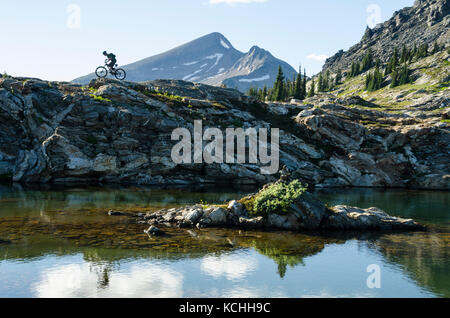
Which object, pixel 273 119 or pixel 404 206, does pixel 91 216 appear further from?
pixel 273 119

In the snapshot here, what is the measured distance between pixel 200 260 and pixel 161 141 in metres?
47.1

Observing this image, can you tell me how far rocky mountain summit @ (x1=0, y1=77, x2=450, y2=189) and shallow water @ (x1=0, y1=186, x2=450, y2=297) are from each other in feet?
91.3

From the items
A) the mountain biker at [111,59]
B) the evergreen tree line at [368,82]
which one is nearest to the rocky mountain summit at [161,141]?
the mountain biker at [111,59]

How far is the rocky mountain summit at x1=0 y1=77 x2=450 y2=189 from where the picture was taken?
58.8 m

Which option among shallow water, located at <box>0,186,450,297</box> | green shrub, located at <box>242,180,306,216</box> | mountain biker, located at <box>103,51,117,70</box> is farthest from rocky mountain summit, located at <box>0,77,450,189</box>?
green shrub, located at <box>242,180,306,216</box>

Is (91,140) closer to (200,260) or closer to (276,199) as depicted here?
(276,199)

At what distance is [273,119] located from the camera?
8181 cm

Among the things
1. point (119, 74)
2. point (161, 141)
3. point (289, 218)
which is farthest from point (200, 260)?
point (119, 74)

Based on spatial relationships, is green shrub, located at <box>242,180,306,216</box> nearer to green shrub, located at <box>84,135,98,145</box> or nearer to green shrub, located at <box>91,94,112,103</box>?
green shrub, located at <box>84,135,98,145</box>

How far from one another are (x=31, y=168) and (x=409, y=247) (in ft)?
186

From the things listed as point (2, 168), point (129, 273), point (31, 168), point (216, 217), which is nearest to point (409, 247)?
point (216, 217)

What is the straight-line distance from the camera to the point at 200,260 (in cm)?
2022

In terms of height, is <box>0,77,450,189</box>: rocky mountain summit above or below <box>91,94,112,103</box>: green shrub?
below

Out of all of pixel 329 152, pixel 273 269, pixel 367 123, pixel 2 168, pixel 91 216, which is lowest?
pixel 273 269
